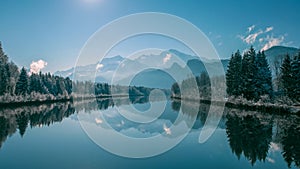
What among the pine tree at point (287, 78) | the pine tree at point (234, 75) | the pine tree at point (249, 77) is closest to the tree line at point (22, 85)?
the pine tree at point (234, 75)

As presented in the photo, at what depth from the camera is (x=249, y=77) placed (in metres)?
46.3

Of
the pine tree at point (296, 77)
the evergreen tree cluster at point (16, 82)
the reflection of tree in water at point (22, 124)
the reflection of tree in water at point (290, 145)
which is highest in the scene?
the evergreen tree cluster at point (16, 82)

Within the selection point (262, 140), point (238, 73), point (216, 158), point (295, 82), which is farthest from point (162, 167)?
point (238, 73)

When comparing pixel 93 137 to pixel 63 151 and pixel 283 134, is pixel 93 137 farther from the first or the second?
pixel 283 134

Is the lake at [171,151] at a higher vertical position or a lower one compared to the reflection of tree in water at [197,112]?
lower

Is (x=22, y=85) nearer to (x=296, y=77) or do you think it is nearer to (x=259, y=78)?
(x=259, y=78)

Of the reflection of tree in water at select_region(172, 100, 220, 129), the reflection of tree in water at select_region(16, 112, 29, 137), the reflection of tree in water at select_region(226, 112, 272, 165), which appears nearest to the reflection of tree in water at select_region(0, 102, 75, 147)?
the reflection of tree in water at select_region(16, 112, 29, 137)

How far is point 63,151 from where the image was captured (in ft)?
52.6

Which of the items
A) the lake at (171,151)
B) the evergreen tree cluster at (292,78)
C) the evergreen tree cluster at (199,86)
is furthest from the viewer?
the evergreen tree cluster at (199,86)

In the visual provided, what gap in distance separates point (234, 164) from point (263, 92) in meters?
36.6

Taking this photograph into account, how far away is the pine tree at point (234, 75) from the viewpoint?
52.2 metres

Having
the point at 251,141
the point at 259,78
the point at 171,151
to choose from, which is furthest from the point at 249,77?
the point at 171,151

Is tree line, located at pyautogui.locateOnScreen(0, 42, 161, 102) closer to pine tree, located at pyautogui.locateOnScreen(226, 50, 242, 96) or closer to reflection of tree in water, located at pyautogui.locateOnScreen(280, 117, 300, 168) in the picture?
pine tree, located at pyautogui.locateOnScreen(226, 50, 242, 96)

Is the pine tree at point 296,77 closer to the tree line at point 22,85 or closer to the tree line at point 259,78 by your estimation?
the tree line at point 259,78
